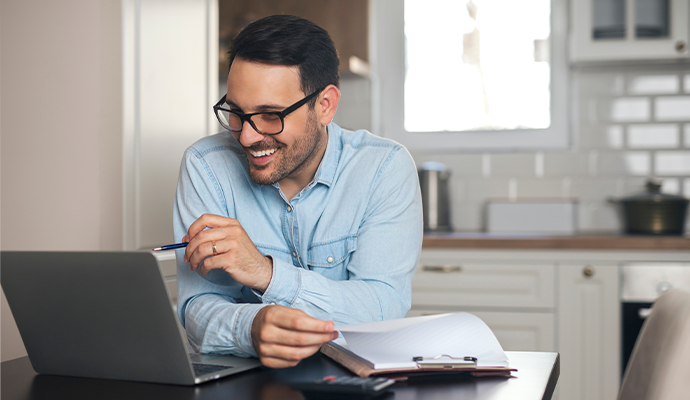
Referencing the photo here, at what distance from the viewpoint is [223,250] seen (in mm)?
974

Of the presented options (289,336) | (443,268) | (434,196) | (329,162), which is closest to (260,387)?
(289,336)

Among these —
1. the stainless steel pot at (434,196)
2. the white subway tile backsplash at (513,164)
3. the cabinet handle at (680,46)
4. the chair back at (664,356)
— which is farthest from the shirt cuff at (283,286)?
the cabinet handle at (680,46)

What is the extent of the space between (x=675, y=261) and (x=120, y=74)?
207 cm

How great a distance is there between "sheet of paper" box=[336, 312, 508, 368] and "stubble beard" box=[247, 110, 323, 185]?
1.60 ft

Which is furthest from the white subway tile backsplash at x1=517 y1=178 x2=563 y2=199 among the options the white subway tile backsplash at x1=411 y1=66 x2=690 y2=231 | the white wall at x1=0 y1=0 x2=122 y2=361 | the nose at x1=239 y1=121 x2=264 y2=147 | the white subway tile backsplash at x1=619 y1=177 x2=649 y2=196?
the nose at x1=239 y1=121 x2=264 y2=147

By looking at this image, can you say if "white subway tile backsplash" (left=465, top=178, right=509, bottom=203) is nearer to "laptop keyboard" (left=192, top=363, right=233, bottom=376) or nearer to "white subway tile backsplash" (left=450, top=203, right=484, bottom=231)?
"white subway tile backsplash" (left=450, top=203, right=484, bottom=231)

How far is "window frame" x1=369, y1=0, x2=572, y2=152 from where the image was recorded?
307cm

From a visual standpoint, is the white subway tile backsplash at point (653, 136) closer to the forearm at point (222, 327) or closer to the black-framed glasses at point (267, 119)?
Answer: the black-framed glasses at point (267, 119)

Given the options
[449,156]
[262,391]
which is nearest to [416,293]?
[449,156]

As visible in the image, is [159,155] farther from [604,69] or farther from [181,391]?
[604,69]

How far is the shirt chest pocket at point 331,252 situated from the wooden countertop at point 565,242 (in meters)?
1.24

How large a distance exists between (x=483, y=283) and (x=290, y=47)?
153 cm

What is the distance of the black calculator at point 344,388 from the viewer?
0.69m

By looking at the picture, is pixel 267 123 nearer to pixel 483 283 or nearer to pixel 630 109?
pixel 483 283
